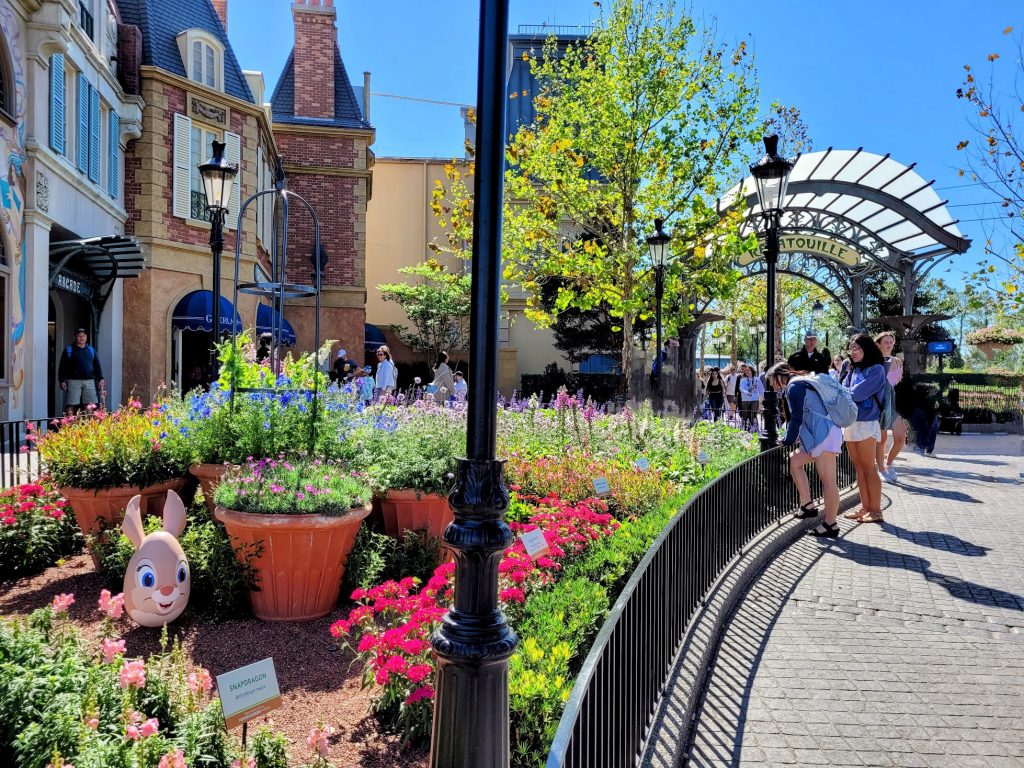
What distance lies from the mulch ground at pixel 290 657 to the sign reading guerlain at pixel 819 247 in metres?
18.9

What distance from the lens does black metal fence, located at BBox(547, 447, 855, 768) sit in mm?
2322

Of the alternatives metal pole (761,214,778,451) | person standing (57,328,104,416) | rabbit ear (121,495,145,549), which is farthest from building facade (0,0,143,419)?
metal pole (761,214,778,451)

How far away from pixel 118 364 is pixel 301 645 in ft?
49.8

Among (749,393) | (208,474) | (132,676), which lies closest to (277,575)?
(208,474)

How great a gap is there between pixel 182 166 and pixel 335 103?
7530 millimetres

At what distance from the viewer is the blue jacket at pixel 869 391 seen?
772 cm

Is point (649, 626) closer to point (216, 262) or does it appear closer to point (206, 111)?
point (216, 262)

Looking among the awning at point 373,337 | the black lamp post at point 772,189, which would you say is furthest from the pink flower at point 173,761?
the awning at point 373,337

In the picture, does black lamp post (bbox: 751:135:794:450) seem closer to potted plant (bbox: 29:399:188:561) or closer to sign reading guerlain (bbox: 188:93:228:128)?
potted plant (bbox: 29:399:188:561)

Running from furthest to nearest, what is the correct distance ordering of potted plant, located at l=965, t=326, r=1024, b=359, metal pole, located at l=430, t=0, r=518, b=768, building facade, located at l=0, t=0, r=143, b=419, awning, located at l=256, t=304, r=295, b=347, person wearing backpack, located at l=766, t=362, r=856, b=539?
potted plant, located at l=965, t=326, r=1024, b=359, awning, located at l=256, t=304, r=295, b=347, building facade, located at l=0, t=0, r=143, b=419, person wearing backpack, located at l=766, t=362, r=856, b=539, metal pole, located at l=430, t=0, r=518, b=768

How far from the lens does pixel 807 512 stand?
7988 millimetres

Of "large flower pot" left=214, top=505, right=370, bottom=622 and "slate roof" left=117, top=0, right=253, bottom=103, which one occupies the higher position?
"slate roof" left=117, top=0, right=253, bottom=103

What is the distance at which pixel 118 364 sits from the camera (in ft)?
57.4

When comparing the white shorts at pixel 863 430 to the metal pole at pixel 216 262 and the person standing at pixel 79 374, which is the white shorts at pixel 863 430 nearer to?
the metal pole at pixel 216 262
